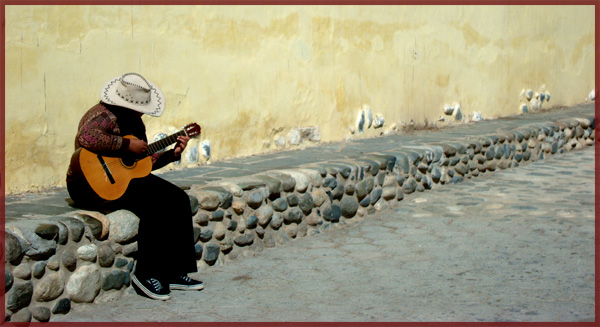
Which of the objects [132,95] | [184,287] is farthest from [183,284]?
[132,95]

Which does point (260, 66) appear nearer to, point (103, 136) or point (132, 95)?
point (132, 95)

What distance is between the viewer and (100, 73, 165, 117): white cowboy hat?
13.6 feet

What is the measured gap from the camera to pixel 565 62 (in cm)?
1199

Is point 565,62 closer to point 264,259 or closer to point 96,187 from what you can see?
point 264,259

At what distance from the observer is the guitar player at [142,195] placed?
13.4ft

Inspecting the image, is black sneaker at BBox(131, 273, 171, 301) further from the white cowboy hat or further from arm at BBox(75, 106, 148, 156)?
the white cowboy hat

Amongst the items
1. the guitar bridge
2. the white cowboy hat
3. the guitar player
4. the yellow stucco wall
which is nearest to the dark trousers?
the guitar player

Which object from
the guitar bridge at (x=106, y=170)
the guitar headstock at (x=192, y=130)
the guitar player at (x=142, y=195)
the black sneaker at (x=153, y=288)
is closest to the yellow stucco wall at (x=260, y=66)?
the guitar player at (x=142, y=195)

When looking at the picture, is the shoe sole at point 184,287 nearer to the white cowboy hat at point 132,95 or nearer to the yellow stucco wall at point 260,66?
the white cowboy hat at point 132,95

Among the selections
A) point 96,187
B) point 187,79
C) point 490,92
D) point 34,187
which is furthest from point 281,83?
point 490,92

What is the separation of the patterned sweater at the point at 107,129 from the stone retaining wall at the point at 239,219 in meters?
0.34
